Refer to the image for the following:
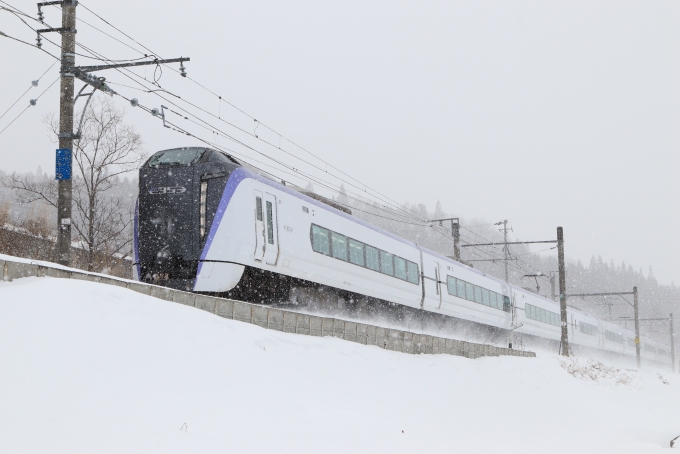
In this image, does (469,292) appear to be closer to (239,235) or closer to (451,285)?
(451,285)

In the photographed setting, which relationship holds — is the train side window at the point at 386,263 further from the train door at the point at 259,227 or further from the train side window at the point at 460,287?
the train door at the point at 259,227

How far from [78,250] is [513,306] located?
1921 centimetres

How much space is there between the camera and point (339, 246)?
15.7 metres

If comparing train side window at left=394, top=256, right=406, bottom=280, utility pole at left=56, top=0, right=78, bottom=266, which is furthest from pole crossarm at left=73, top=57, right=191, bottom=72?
train side window at left=394, top=256, right=406, bottom=280

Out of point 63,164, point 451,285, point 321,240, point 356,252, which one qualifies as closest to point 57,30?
point 63,164

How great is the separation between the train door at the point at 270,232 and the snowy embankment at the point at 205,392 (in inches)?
99.5

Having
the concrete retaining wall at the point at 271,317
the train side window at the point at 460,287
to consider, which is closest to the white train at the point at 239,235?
the concrete retaining wall at the point at 271,317

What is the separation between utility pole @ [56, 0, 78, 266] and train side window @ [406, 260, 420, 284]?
10.9 m

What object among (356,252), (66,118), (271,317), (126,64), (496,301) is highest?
(126,64)

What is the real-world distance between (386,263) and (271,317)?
8661 millimetres

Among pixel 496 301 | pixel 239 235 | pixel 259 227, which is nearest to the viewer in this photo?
pixel 239 235

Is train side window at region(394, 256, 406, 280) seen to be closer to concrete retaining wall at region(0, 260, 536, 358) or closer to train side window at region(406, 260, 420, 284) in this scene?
train side window at region(406, 260, 420, 284)

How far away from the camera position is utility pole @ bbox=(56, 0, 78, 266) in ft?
36.5

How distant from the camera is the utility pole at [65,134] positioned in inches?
438
